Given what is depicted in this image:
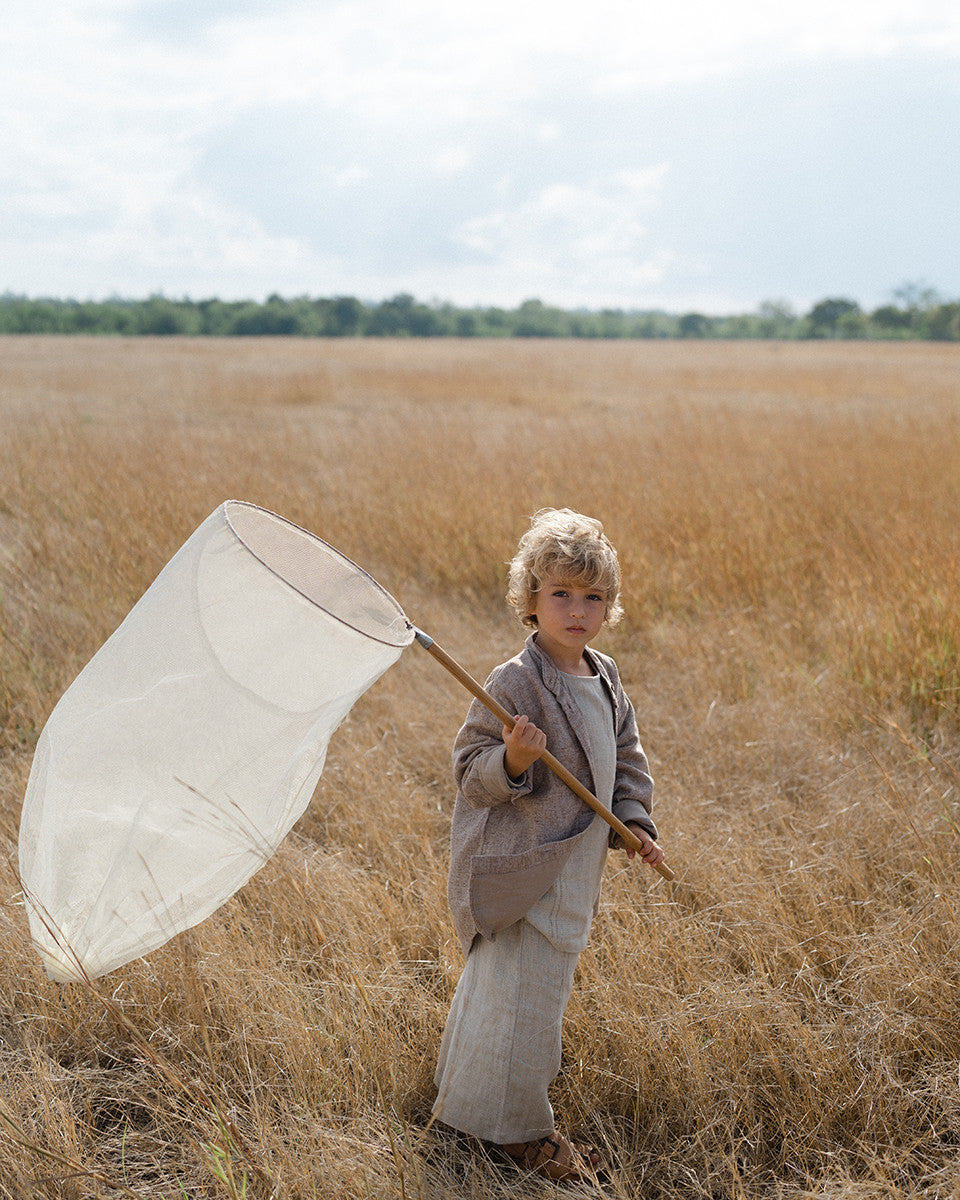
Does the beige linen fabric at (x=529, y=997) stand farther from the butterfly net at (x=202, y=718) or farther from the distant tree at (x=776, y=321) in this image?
the distant tree at (x=776, y=321)

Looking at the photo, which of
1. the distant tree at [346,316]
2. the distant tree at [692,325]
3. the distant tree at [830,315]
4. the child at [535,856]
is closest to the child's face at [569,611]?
the child at [535,856]

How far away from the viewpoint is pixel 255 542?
52.4 inches

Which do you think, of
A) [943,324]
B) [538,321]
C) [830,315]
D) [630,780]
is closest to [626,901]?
[630,780]

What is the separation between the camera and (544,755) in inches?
54.5

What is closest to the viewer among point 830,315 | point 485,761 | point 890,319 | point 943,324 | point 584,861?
point 485,761

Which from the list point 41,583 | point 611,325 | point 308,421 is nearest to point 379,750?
point 41,583

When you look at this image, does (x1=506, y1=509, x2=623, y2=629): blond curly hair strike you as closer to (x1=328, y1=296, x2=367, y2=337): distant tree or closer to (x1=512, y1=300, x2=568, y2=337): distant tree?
(x1=328, y1=296, x2=367, y2=337): distant tree

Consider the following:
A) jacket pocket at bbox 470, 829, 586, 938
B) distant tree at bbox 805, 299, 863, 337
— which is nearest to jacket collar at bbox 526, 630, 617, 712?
jacket pocket at bbox 470, 829, 586, 938

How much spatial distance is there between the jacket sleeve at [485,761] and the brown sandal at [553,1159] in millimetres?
637

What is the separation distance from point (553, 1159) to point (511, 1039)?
0.25 m

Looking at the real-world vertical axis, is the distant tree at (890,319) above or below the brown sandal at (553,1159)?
above

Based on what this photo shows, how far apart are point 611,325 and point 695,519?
3927 inches

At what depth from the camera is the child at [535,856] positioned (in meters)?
1.51

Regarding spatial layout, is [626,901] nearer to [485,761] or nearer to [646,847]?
[646,847]
